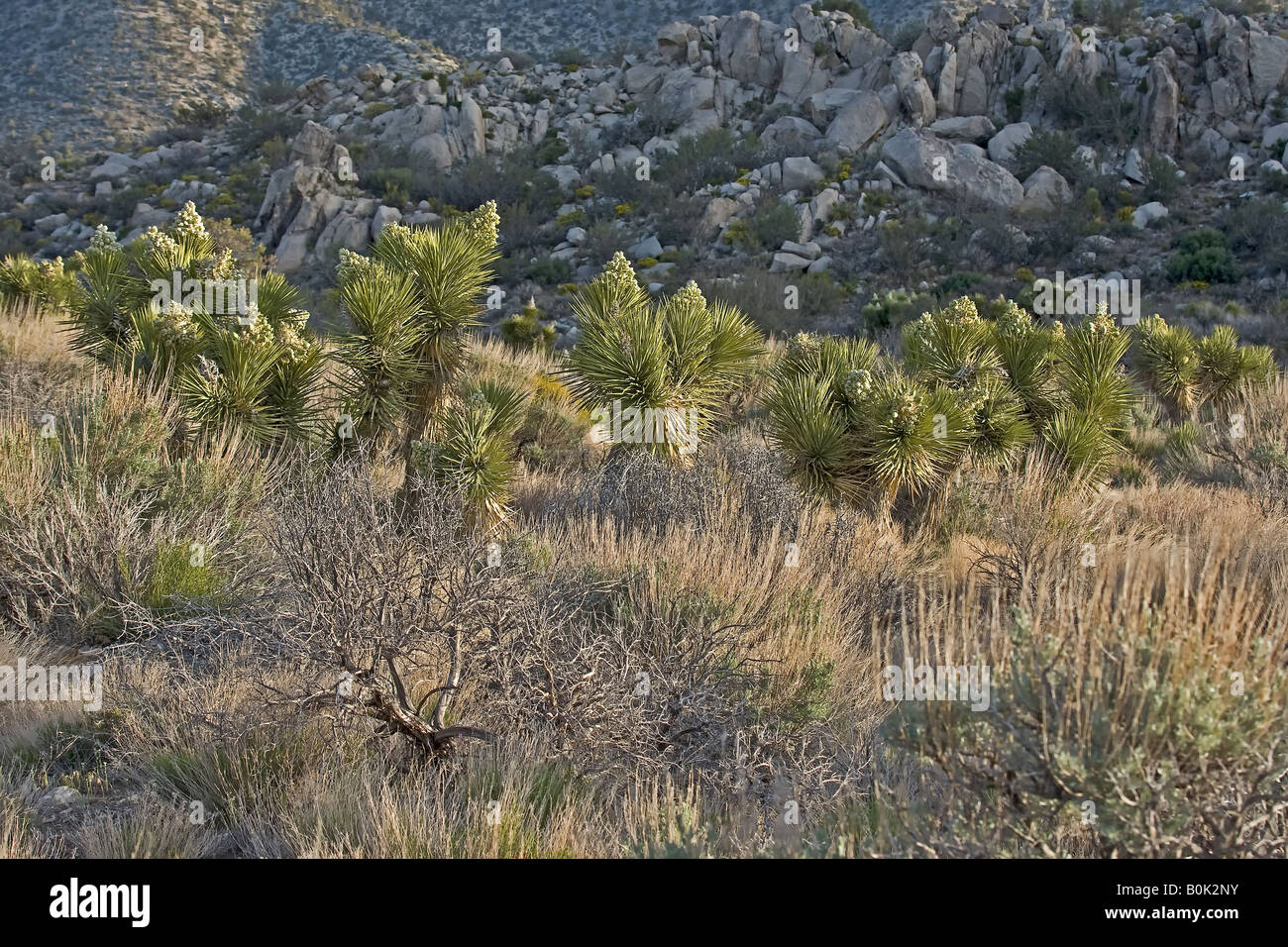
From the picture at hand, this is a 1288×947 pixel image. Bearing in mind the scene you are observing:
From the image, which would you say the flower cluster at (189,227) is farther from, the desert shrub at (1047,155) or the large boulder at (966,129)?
the large boulder at (966,129)

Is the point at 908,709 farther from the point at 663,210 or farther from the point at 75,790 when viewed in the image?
the point at 663,210

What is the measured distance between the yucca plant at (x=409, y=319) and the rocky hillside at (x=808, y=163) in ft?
43.3

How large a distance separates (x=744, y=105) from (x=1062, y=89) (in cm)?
924

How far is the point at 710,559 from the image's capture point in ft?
21.4

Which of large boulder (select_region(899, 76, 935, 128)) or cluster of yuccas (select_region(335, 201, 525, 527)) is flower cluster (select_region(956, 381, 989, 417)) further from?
large boulder (select_region(899, 76, 935, 128))

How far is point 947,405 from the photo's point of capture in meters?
7.69

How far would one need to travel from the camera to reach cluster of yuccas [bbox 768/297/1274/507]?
7539 mm

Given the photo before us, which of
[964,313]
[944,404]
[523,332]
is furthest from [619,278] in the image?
[523,332]

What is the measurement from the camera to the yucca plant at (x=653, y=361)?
7668 millimetres

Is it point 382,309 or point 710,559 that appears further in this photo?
point 382,309

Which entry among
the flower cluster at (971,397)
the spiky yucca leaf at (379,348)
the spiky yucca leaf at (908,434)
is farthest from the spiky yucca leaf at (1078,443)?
the spiky yucca leaf at (379,348)

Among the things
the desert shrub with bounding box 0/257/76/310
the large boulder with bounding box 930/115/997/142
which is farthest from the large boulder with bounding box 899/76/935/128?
the desert shrub with bounding box 0/257/76/310
